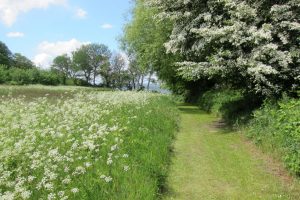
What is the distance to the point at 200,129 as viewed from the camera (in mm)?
23266

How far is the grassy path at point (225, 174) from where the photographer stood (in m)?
11.2

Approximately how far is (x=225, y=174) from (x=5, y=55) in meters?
157

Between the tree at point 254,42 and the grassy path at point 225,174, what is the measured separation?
360 cm

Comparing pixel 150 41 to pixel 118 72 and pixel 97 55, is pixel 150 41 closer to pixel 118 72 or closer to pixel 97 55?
pixel 118 72

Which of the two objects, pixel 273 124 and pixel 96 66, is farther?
pixel 96 66

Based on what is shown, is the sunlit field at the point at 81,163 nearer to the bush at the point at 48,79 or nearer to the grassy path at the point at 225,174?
the grassy path at the point at 225,174

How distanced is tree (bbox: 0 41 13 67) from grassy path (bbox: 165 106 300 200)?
142076 millimetres

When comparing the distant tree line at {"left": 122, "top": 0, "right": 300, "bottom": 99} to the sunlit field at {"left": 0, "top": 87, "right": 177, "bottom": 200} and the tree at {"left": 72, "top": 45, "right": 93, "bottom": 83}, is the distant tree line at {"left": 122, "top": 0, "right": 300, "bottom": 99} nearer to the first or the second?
the sunlit field at {"left": 0, "top": 87, "right": 177, "bottom": 200}

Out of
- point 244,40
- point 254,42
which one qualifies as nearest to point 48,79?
point 244,40

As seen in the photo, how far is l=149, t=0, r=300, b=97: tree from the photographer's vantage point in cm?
1964

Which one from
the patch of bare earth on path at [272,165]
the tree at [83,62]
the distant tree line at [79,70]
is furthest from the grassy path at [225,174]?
the tree at [83,62]

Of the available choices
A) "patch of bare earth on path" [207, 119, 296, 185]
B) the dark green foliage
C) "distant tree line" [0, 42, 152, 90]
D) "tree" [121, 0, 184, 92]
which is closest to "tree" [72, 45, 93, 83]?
"distant tree line" [0, 42, 152, 90]

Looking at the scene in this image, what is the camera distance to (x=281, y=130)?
14211mm

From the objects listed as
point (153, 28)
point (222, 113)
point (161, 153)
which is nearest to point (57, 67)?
point (153, 28)
